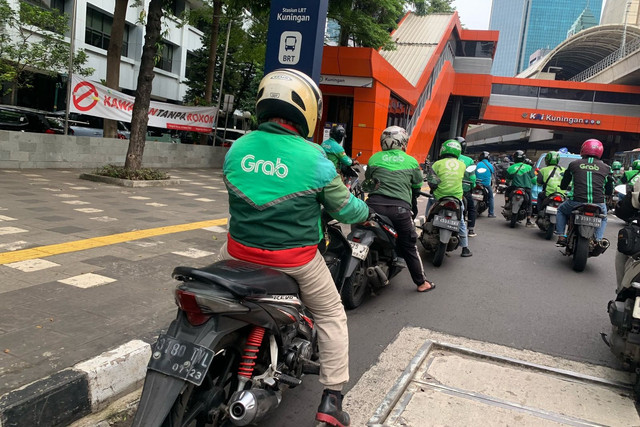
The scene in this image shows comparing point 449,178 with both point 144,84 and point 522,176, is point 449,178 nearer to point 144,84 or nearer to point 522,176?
point 522,176

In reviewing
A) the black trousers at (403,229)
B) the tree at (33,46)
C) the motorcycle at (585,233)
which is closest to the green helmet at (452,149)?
the motorcycle at (585,233)

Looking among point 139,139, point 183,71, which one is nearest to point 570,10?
point 183,71

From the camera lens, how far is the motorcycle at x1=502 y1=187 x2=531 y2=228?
34.2 ft

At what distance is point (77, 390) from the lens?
265 cm

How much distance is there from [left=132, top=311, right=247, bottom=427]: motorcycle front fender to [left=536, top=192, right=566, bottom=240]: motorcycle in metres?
7.97

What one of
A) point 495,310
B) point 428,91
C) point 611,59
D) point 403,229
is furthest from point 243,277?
point 611,59

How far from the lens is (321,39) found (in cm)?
646

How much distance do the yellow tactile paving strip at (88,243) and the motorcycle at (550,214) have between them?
5.93m

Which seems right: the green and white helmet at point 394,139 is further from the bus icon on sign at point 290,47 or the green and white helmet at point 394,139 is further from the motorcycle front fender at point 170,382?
the motorcycle front fender at point 170,382

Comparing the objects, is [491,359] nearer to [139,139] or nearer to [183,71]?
[139,139]

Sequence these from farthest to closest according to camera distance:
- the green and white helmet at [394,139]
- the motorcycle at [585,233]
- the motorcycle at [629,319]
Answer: the motorcycle at [585,233]
the green and white helmet at [394,139]
the motorcycle at [629,319]

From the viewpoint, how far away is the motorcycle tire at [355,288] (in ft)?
15.1

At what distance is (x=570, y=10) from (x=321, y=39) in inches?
7771

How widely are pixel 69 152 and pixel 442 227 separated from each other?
34.1 ft
